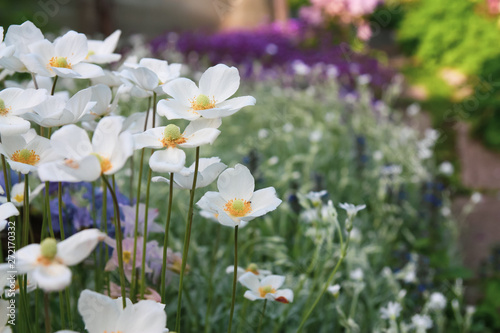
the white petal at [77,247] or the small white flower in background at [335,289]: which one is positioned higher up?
the white petal at [77,247]

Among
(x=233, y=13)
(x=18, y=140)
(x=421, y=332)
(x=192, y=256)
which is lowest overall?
(x=233, y=13)

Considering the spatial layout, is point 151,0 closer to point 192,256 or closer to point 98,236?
point 192,256

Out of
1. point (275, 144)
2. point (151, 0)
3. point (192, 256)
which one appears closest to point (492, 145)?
point (275, 144)

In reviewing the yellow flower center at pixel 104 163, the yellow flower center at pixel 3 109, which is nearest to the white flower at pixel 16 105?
the yellow flower center at pixel 3 109

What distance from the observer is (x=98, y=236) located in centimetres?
56

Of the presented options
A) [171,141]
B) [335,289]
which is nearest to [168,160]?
[171,141]

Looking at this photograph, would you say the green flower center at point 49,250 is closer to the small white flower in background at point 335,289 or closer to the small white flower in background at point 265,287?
the small white flower in background at point 265,287

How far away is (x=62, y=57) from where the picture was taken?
0.85 metres

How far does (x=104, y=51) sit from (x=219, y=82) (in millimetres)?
289

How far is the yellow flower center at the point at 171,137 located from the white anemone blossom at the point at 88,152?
3.1 inches

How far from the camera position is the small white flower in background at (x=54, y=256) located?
519 millimetres

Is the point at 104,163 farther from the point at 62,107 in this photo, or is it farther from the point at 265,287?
the point at 265,287

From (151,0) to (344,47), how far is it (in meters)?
2.66

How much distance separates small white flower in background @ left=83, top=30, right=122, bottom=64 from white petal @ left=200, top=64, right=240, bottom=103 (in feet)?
0.71
